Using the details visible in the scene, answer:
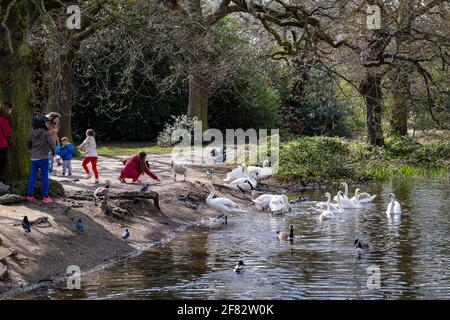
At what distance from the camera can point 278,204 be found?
21234 millimetres

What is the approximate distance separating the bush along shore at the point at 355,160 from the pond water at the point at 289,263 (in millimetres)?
7666

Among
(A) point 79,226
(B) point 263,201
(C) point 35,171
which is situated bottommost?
(B) point 263,201

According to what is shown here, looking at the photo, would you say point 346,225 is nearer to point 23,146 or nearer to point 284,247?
point 284,247

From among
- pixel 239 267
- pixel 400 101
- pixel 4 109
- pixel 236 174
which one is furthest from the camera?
pixel 400 101

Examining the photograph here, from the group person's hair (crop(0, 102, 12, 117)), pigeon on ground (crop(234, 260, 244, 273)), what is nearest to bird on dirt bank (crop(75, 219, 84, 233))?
person's hair (crop(0, 102, 12, 117))

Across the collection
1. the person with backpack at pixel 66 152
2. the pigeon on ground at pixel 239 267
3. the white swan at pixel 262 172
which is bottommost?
the pigeon on ground at pixel 239 267

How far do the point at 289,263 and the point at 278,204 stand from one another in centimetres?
665

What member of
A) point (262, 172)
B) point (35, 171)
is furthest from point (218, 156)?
point (35, 171)

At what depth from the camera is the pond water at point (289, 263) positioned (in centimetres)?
1243

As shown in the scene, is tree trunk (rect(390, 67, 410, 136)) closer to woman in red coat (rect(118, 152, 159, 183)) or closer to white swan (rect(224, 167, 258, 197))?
white swan (rect(224, 167, 258, 197))

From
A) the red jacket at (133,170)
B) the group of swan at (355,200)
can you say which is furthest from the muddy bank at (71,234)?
the group of swan at (355,200)

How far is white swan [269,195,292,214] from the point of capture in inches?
829

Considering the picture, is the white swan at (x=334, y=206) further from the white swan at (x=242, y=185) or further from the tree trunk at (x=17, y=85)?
the tree trunk at (x=17, y=85)

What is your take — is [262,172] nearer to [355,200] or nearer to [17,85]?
[355,200]
